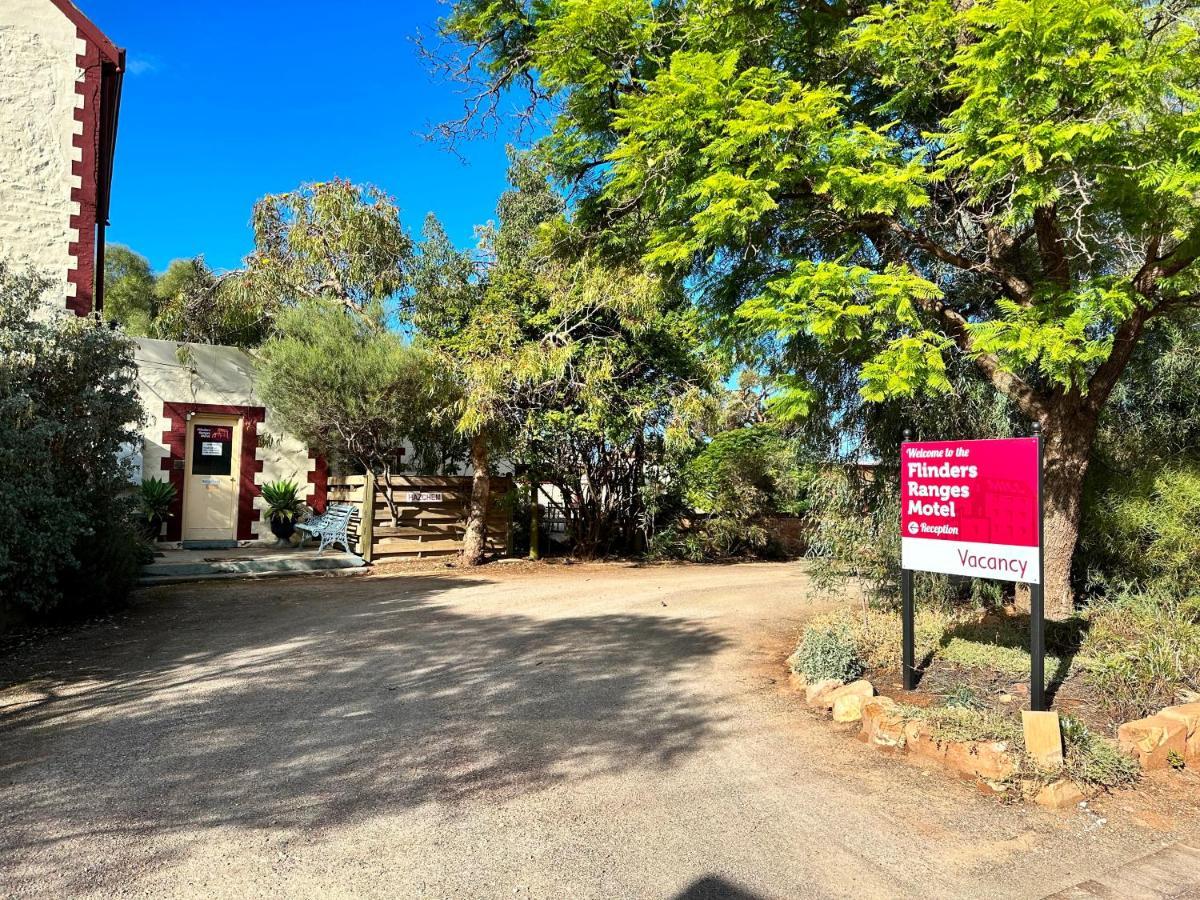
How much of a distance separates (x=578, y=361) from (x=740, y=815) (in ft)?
29.7

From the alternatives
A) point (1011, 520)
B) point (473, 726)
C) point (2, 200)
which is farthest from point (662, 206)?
point (2, 200)

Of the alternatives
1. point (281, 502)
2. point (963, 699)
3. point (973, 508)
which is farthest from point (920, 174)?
point (281, 502)

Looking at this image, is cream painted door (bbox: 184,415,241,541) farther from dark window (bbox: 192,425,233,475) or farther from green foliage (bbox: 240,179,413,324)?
green foliage (bbox: 240,179,413,324)

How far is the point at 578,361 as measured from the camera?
39.8 feet

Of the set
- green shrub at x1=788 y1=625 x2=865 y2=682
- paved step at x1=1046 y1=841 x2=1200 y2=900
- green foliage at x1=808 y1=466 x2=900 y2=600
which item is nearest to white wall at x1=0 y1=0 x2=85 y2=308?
green foliage at x1=808 y1=466 x2=900 y2=600

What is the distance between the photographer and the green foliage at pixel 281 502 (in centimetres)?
1344

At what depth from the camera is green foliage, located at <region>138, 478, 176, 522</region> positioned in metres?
12.3

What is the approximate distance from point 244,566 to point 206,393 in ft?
13.3

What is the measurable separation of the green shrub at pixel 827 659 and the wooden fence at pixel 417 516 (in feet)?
27.3

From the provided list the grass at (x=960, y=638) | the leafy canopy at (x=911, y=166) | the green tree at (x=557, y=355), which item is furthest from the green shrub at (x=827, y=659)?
the green tree at (x=557, y=355)

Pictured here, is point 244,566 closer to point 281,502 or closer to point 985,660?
point 281,502

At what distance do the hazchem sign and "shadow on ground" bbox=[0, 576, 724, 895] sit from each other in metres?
2.10

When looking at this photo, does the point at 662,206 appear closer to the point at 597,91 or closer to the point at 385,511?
the point at 597,91

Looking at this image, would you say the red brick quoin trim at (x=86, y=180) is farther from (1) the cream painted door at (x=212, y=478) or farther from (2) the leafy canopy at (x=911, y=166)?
(2) the leafy canopy at (x=911, y=166)
